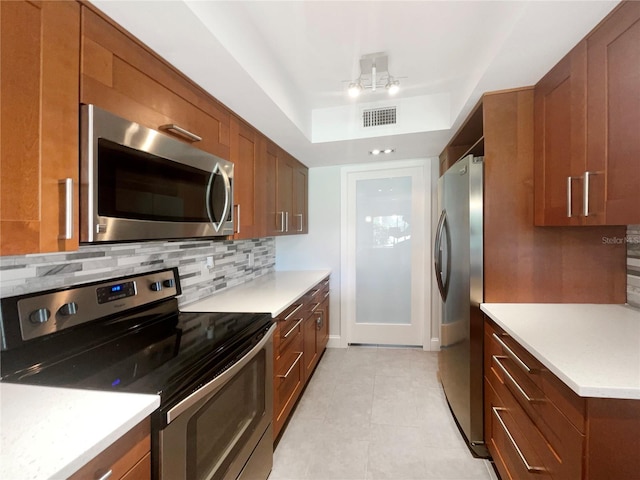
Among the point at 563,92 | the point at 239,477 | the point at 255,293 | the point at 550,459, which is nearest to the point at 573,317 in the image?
the point at 550,459

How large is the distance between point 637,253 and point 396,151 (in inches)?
73.9

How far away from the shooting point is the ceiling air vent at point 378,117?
2.35 m

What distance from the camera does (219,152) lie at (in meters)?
1.68

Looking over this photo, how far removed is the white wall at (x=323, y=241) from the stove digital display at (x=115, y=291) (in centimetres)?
217

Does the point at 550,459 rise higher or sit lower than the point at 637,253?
lower

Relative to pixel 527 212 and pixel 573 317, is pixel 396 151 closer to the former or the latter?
pixel 527 212

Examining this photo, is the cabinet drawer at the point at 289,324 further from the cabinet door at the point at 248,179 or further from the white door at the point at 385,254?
the white door at the point at 385,254

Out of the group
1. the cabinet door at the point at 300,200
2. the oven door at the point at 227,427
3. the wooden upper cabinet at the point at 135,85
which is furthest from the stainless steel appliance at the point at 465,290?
the wooden upper cabinet at the point at 135,85

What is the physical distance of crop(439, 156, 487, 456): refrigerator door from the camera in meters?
1.73

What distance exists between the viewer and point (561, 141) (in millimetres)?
1438

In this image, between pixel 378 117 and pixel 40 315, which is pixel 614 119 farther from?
pixel 40 315

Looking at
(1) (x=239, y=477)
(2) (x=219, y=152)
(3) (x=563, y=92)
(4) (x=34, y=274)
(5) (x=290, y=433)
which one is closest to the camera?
(4) (x=34, y=274)

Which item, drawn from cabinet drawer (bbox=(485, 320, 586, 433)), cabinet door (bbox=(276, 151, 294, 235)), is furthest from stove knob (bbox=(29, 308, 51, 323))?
cabinet drawer (bbox=(485, 320, 586, 433))

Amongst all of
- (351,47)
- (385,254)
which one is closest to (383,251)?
(385,254)
